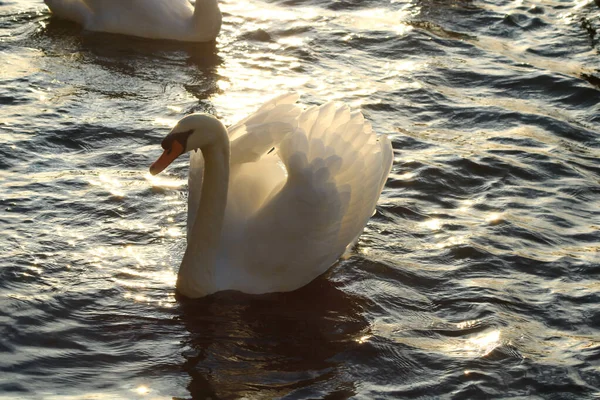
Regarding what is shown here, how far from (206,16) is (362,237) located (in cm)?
450

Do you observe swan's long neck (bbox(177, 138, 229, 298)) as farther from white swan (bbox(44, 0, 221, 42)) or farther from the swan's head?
white swan (bbox(44, 0, 221, 42))

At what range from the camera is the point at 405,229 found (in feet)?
27.0

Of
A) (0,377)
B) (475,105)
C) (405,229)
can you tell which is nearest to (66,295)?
(0,377)

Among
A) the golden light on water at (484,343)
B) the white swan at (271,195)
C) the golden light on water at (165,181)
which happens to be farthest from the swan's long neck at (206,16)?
the golden light on water at (484,343)

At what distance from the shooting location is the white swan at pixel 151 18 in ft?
38.5

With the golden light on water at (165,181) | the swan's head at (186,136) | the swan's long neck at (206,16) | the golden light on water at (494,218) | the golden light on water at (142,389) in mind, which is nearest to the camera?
the golden light on water at (142,389)

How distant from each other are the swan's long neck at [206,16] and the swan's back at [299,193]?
4508 millimetres

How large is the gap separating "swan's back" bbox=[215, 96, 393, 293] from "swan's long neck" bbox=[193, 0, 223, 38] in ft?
14.8

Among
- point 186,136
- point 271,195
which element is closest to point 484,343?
point 271,195

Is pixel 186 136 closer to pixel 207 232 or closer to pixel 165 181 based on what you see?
pixel 207 232

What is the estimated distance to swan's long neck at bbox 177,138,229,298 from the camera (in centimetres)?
690

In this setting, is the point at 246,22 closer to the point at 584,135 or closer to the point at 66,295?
the point at 584,135

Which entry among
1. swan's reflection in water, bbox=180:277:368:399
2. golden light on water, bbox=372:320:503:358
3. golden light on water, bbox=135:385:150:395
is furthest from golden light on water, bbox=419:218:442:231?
golden light on water, bbox=135:385:150:395

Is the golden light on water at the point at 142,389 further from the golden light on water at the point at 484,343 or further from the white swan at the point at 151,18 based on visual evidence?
the white swan at the point at 151,18
